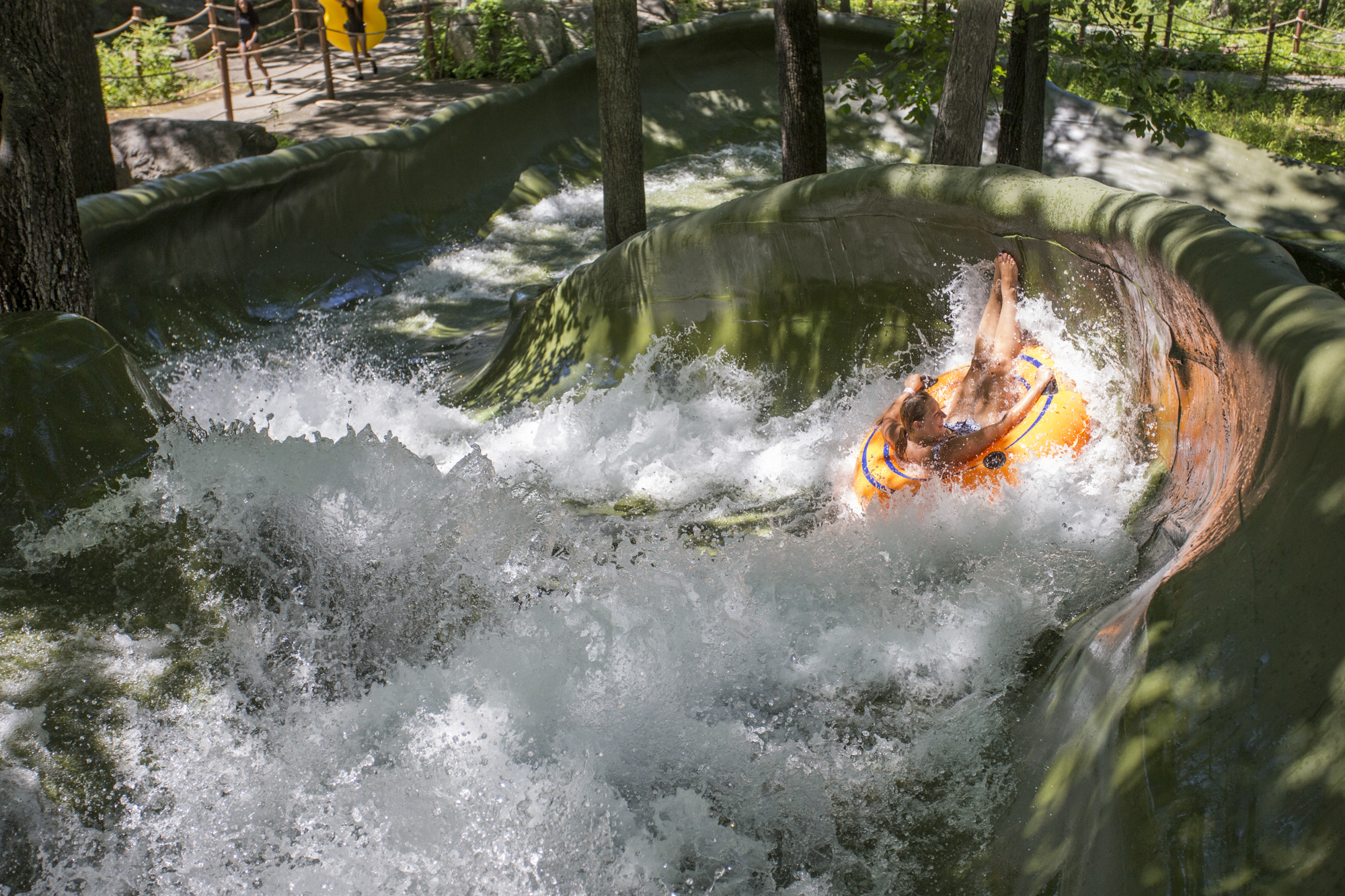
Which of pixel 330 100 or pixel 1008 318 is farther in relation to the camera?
pixel 330 100

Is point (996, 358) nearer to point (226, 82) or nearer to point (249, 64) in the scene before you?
point (226, 82)

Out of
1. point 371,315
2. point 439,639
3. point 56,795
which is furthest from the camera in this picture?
point 371,315

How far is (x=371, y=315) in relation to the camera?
355 inches

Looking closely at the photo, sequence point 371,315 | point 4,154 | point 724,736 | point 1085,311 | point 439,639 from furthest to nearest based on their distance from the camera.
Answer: point 371,315 → point 4,154 → point 1085,311 → point 439,639 → point 724,736

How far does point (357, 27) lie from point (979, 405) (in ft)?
43.0

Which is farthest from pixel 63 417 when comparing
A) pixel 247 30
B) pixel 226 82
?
pixel 247 30

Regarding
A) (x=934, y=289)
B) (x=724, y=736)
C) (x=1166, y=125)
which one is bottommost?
(x=724, y=736)

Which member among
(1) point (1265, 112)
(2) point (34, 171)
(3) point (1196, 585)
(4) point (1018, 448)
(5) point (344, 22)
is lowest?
(4) point (1018, 448)

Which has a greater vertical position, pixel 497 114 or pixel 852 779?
pixel 497 114

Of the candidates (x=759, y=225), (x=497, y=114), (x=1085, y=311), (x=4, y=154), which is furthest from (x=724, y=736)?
(x=497, y=114)

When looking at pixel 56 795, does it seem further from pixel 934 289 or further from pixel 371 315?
pixel 371 315

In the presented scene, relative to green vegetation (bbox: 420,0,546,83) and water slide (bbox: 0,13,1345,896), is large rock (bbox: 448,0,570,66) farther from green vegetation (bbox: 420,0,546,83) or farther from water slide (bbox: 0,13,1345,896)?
water slide (bbox: 0,13,1345,896)

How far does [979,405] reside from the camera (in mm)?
4680

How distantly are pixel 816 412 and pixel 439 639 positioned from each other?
2.72 metres
